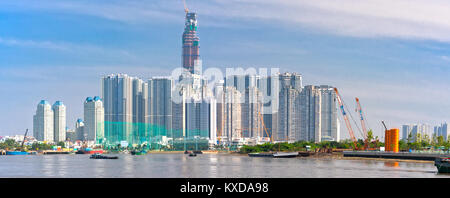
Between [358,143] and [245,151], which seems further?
[245,151]

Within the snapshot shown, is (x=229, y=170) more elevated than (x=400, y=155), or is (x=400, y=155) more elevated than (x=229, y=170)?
(x=229, y=170)

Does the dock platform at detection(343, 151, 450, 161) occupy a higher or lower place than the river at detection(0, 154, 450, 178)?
lower

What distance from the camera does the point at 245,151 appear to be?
194 meters

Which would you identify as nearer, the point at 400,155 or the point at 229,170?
the point at 229,170

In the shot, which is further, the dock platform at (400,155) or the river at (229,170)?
the dock platform at (400,155)

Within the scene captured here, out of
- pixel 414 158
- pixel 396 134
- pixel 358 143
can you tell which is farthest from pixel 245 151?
pixel 414 158

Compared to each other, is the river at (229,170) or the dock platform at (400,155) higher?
the river at (229,170)

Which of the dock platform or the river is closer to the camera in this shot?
the river
